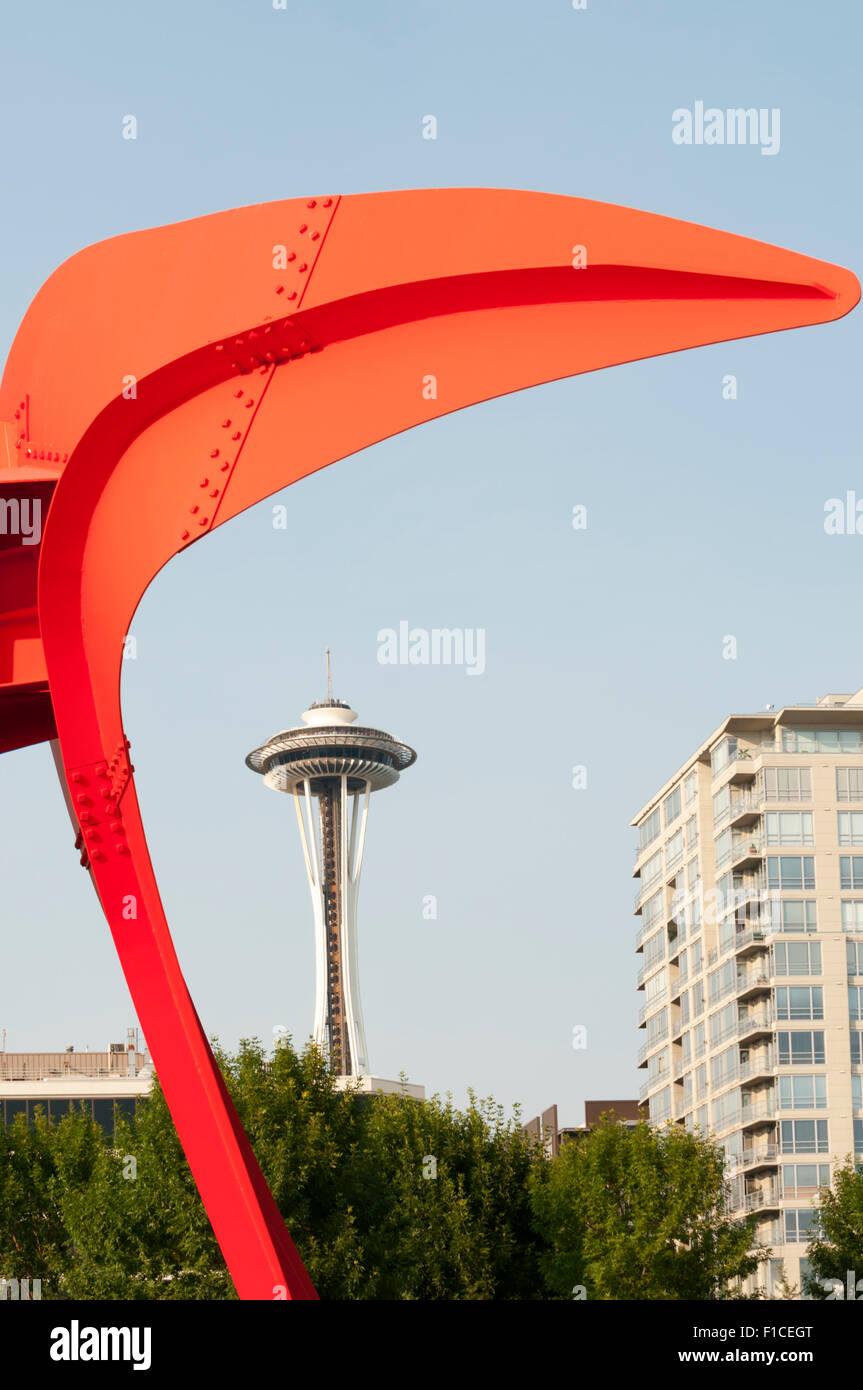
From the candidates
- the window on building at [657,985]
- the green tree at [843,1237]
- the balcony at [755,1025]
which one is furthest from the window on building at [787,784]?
the green tree at [843,1237]

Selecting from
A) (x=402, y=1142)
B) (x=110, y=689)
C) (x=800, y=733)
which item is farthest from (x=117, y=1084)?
(x=110, y=689)

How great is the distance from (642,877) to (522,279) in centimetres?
8714

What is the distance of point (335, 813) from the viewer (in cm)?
13688

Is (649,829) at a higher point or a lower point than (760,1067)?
higher

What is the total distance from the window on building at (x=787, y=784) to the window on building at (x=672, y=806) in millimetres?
10896

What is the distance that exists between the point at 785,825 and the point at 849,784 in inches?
139

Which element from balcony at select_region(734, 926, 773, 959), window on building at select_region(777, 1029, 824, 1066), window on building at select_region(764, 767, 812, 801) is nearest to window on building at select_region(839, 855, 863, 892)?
window on building at select_region(764, 767, 812, 801)

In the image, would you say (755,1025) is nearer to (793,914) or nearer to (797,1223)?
(793,914)

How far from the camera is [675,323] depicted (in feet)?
34.4

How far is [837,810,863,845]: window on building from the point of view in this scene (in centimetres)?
7800

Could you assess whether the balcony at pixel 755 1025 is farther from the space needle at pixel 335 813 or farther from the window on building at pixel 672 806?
the space needle at pixel 335 813

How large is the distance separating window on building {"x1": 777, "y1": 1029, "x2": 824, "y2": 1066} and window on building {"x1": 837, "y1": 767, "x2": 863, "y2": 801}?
1116 centimetres

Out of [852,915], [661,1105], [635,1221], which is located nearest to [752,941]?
[852,915]
